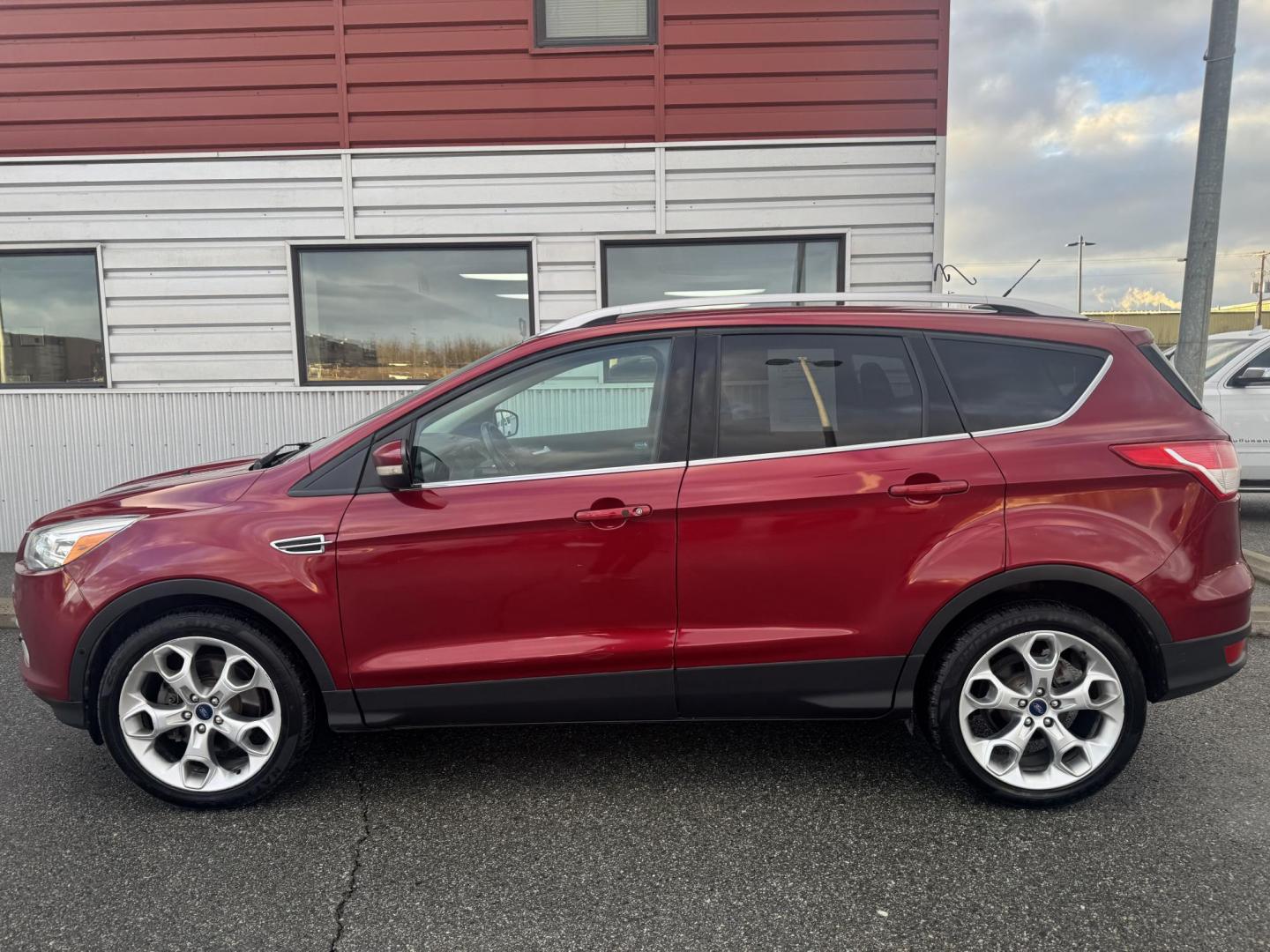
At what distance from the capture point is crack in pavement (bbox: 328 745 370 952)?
2.33m

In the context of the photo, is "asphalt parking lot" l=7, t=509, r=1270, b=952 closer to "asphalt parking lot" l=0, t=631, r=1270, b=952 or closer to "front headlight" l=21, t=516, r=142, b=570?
"asphalt parking lot" l=0, t=631, r=1270, b=952

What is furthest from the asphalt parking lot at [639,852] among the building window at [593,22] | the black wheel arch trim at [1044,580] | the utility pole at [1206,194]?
the building window at [593,22]

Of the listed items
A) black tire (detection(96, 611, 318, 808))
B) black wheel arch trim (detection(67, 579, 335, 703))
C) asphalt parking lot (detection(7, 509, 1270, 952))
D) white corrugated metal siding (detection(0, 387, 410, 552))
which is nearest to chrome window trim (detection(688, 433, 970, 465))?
asphalt parking lot (detection(7, 509, 1270, 952))

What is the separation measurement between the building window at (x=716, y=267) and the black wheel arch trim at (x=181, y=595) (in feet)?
14.7

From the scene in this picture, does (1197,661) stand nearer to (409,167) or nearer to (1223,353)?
(409,167)

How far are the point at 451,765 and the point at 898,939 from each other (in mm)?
1771

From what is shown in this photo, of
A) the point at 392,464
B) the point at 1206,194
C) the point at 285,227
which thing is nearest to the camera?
the point at 392,464

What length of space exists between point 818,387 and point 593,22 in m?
4.96

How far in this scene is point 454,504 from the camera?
2.84 metres

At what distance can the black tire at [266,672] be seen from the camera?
2861mm

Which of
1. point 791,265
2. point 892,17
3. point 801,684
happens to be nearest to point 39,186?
point 791,265

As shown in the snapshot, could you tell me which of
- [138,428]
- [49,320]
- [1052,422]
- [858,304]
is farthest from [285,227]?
[1052,422]

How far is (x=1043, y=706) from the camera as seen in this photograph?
2.86m

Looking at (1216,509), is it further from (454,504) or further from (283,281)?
(283,281)
